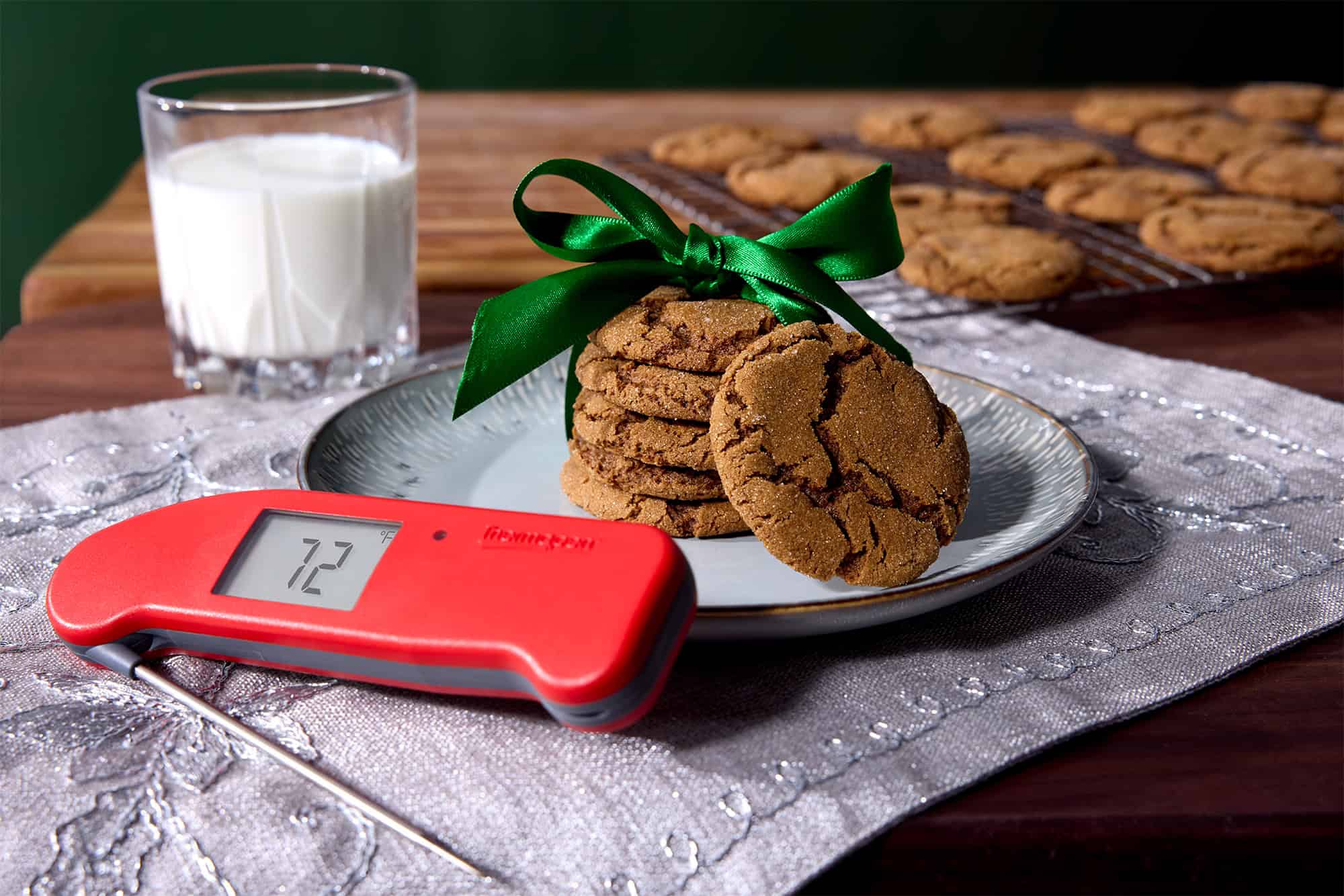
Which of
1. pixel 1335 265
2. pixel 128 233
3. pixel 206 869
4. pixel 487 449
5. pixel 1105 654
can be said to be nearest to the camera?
pixel 206 869

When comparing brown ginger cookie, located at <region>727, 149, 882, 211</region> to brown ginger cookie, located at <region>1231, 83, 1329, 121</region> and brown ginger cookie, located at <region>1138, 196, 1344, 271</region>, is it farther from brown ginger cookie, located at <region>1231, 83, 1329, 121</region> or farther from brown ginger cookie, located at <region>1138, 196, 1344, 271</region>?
brown ginger cookie, located at <region>1231, 83, 1329, 121</region>

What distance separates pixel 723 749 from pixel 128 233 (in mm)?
1217

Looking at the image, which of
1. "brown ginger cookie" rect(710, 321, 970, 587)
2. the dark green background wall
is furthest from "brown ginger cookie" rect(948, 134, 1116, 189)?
the dark green background wall

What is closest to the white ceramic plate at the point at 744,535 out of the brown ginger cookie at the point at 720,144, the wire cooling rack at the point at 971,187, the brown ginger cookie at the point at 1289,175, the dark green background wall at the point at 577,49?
the wire cooling rack at the point at 971,187

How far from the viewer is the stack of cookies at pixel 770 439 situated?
2.02 feet

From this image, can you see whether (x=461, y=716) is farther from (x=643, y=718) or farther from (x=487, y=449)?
(x=487, y=449)

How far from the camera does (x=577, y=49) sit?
122 inches

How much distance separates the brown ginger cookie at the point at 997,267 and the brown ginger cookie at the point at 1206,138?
760mm

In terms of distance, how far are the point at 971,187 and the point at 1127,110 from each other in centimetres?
56

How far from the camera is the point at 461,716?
588mm

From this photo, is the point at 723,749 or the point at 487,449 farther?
the point at 487,449

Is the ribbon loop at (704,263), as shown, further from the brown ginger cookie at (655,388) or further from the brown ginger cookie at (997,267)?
the brown ginger cookie at (997,267)

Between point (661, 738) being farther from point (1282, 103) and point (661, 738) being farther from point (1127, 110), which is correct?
point (1282, 103)

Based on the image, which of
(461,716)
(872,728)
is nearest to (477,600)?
(461,716)
